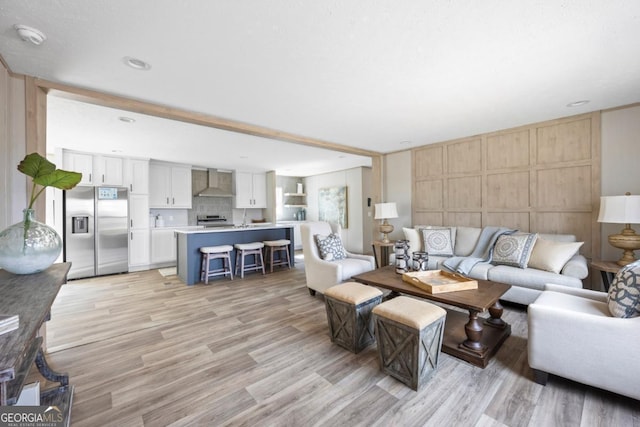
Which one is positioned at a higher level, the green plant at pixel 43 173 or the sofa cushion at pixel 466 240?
the green plant at pixel 43 173

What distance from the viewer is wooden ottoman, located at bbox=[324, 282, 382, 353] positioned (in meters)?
2.22

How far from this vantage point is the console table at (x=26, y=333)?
77 centimetres

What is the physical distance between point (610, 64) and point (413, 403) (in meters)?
3.04

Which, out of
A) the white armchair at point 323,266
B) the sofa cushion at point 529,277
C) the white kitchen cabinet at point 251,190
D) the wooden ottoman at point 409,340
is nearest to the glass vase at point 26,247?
the wooden ottoman at point 409,340

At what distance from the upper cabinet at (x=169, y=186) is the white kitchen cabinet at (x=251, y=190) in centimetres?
129

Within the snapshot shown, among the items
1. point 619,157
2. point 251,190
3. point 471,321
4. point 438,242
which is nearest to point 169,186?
point 251,190

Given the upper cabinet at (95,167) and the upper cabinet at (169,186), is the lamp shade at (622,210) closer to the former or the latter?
the upper cabinet at (169,186)

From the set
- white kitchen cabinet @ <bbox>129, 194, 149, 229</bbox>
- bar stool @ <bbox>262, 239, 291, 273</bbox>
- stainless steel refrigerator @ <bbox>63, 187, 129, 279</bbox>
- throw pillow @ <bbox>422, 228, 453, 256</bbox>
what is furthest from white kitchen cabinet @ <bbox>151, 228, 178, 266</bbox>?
throw pillow @ <bbox>422, 228, 453, 256</bbox>

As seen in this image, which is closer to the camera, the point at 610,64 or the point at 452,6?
the point at 452,6

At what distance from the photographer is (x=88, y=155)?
4898 millimetres

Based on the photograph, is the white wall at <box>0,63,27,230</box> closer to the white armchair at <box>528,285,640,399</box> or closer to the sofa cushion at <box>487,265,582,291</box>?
the white armchair at <box>528,285,640,399</box>

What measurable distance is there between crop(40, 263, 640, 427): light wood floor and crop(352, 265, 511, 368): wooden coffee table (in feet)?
0.29

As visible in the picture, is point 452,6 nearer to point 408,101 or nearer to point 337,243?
point 408,101

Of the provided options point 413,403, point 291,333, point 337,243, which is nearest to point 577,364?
point 413,403
